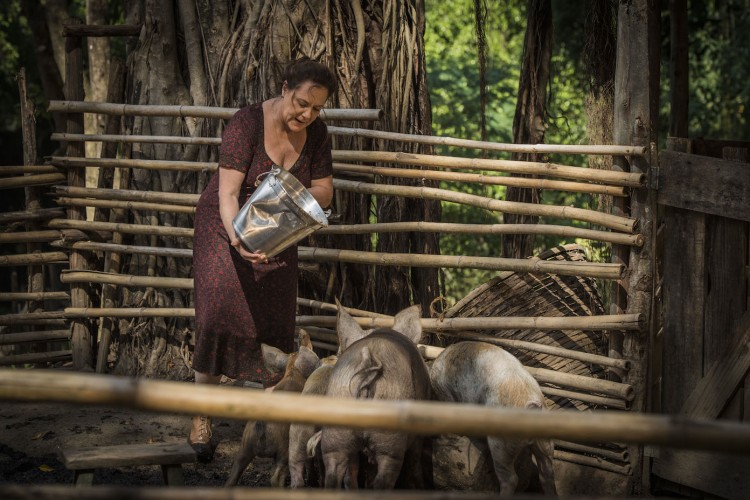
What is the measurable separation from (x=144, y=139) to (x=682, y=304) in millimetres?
3374

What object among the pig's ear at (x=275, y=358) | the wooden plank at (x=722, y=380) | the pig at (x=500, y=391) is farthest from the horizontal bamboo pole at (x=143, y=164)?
the wooden plank at (x=722, y=380)

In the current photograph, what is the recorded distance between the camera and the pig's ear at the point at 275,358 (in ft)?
14.1

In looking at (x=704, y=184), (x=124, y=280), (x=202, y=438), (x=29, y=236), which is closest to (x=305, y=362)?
(x=202, y=438)

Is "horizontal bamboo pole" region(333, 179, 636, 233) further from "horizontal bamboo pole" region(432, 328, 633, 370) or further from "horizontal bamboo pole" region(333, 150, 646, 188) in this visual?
"horizontal bamboo pole" region(432, 328, 633, 370)

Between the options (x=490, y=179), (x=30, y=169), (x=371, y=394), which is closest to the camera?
(x=371, y=394)

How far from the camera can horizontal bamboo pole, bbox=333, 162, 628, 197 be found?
4.56 meters

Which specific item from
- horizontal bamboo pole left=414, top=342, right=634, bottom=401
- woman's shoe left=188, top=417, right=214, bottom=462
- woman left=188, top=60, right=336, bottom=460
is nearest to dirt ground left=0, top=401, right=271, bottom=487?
woman's shoe left=188, top=417, right=214, bottom=462

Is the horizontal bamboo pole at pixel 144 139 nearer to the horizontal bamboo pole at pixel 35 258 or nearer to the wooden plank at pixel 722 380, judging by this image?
the horizontal bamboo pole at pixel 35 258

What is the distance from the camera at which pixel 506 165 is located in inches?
188

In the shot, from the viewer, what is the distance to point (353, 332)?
14.0ft

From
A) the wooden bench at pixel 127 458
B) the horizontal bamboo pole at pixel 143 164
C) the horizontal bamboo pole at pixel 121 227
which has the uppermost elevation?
the horizontal bamboo pole at pixel 143 164

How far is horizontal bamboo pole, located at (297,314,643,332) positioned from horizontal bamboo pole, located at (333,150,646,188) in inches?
25.6

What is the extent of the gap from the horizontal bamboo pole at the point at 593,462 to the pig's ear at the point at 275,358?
1.41m

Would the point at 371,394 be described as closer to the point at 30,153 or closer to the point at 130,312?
the point at 130,312
